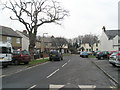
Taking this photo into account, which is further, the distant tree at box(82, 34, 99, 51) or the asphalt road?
the distant tree at box(82, 34, 99, 51)

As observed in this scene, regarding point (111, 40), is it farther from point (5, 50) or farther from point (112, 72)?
point (112, 72)

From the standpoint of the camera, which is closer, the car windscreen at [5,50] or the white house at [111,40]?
the car windscreen at [5,50]

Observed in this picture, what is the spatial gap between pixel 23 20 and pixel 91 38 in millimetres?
83863

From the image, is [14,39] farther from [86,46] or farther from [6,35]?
[86,46]

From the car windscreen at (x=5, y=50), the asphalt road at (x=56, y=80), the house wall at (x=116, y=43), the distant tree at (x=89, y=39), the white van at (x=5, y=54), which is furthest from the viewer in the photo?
the distant tree at (x=89, y=39)

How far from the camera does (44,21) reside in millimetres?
31219

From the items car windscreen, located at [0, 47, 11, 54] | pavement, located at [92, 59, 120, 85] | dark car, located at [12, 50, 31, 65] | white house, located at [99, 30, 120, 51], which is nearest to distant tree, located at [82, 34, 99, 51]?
white house, located at [99, 30, 120, 51]

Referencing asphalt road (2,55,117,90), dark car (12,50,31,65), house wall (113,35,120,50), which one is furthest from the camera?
house wall (113,35,120,50)

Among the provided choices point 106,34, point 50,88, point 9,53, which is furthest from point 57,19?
point 106,34

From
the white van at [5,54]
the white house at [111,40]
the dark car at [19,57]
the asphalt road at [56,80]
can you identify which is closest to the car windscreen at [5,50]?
the white van at [5,54]

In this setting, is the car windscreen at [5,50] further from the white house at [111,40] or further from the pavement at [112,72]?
the white house at [111,40]

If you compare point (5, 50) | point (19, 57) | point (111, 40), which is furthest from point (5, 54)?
point (111, 40)

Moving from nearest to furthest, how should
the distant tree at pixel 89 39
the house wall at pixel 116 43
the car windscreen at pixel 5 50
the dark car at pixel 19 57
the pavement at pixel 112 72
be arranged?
the pavement at pixel 112 72 < the car windscreen at pixel 5 50 < the dark car at pixel 19 57 < the house wall at pixel 116 43 < the distant tree at pixel 89 39

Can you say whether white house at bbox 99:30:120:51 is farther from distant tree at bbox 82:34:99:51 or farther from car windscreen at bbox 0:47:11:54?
distant tree at bbox 82:34:99:51
